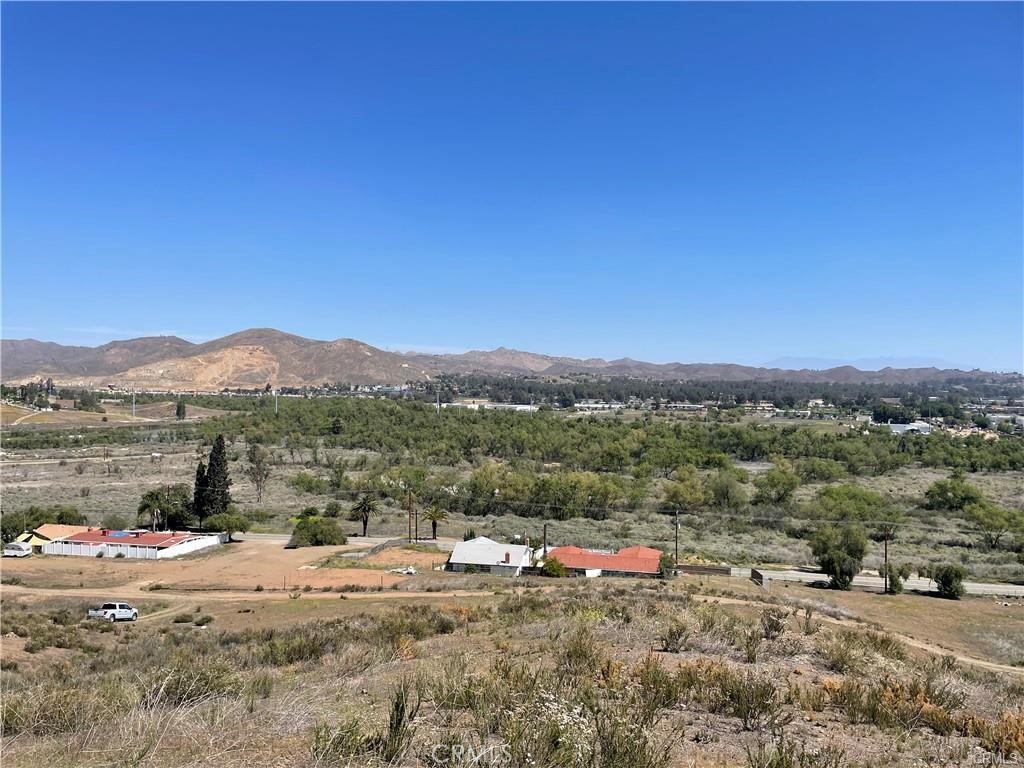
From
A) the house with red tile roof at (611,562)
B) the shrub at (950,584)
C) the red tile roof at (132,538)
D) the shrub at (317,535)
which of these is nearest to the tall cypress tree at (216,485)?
the red tile roof at (132,538)

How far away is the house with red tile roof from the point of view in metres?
30.3

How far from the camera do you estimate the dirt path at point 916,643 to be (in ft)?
54.8

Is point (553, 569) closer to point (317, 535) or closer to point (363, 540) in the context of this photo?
point (363, 540)

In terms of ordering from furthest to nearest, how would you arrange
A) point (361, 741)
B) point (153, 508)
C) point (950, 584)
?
point (153, 508) < point (950, 584) < point (361, 741)

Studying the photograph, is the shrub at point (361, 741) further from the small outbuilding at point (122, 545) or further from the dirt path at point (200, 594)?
the small outbuilding at point (122, 545)

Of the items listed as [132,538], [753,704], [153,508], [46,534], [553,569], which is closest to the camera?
[753,704]

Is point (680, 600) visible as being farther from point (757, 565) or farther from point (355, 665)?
point (757, 565)

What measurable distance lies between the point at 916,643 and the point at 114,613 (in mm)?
24110

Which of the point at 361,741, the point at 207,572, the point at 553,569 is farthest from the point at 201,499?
the point at 361,741

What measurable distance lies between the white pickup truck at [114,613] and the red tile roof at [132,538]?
14661 mm

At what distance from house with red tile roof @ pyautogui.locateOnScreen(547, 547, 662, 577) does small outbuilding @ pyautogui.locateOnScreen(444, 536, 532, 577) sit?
146 centimetres

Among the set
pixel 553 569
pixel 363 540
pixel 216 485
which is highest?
pixel 216 485

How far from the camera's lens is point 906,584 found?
107 ft

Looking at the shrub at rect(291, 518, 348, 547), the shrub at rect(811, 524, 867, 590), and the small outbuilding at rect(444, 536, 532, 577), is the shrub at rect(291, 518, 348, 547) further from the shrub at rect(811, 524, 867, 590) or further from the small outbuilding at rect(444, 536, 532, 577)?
the shrub at rect(811, 524, 867, 590)
